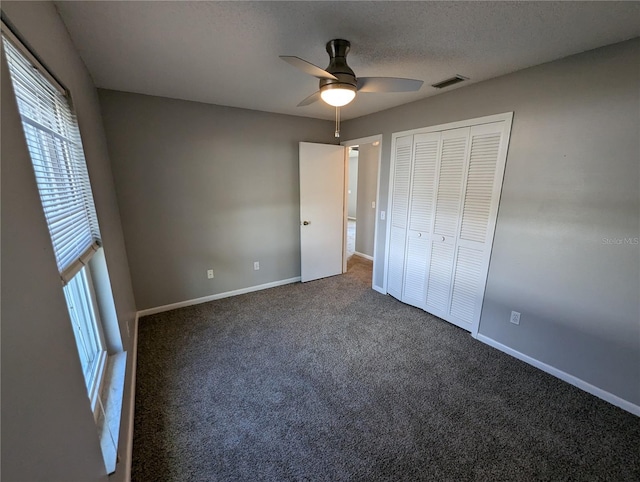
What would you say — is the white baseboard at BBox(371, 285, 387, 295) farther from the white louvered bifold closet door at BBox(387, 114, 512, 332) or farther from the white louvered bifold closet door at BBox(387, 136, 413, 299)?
the white louvered bifold closet door at BBox(387, 114, 512, 332)

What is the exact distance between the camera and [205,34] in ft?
5.09

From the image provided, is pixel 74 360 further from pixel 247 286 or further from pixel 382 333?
pixel 247 286

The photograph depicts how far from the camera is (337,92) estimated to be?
157 centimetres

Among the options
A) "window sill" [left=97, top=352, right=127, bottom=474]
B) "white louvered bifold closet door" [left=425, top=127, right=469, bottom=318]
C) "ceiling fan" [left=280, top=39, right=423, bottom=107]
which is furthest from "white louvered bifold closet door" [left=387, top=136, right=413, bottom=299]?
"window sill" [left=97, top=352, right=127, bottom=474]

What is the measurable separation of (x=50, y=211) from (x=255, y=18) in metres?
1.34

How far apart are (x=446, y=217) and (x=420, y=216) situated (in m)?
0.30

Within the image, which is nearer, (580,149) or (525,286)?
(580,149)

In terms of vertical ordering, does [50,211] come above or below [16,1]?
below

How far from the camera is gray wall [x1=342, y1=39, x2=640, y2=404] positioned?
1673 millimetres

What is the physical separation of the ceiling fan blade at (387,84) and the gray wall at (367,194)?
2914 mm

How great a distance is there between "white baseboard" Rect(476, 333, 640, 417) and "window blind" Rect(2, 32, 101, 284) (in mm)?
3067

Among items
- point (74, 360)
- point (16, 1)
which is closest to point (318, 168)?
point (16, 1)

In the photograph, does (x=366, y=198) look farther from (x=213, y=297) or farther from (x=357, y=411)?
(x=357, y=411)

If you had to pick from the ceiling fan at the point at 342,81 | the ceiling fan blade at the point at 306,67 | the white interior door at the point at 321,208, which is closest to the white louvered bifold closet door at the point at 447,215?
the white interior door at the point at 321,208
